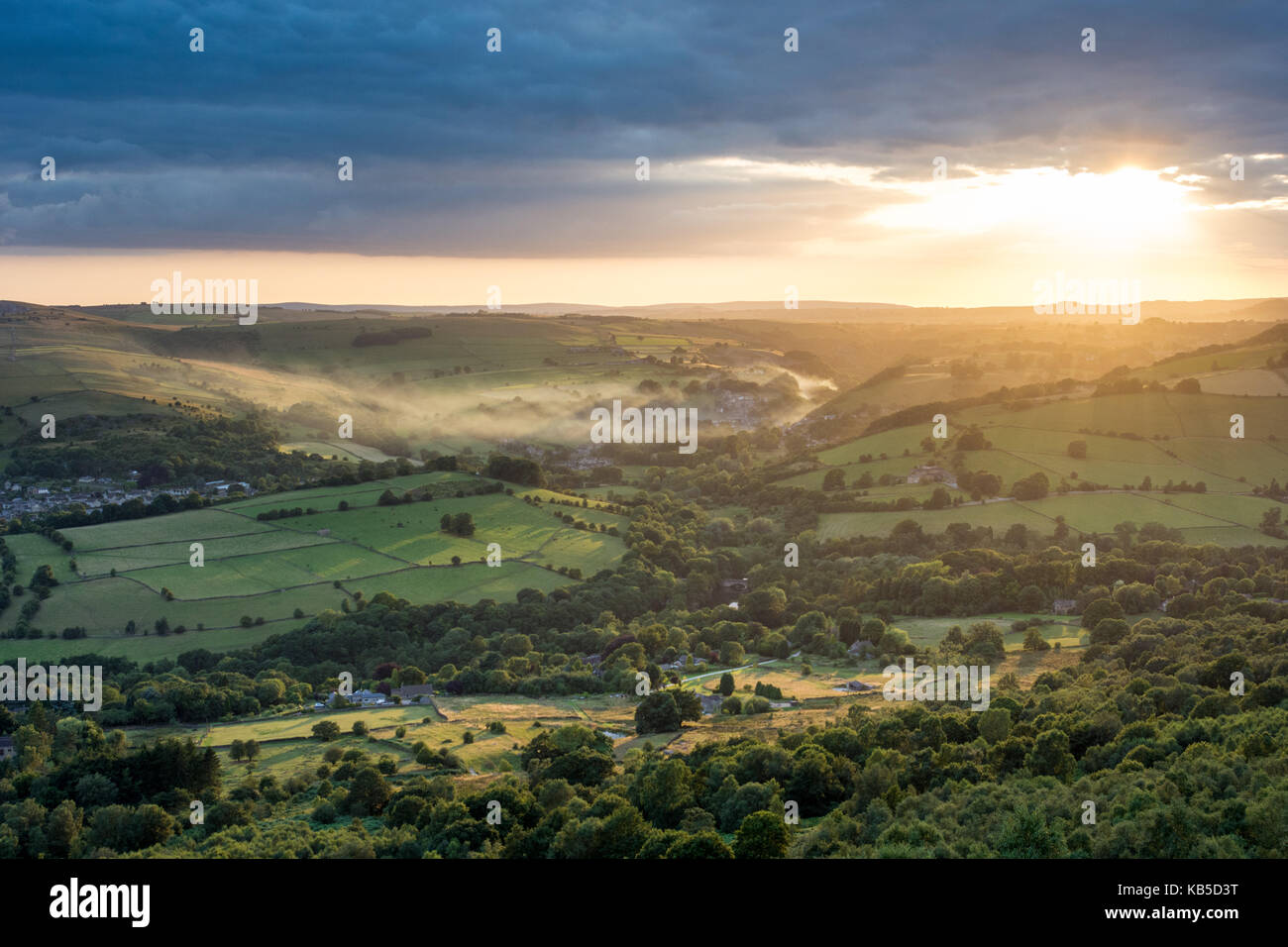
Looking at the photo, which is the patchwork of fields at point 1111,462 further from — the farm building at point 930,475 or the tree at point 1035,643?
the tree at point 1035,643

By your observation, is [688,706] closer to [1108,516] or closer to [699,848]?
[699,848]

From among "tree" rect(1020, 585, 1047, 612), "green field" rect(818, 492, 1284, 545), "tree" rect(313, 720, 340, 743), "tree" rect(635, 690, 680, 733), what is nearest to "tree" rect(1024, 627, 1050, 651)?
"tree" rect(1020, 585, 1047, 612)

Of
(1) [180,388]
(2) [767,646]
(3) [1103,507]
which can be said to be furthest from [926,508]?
(1) [180,388]

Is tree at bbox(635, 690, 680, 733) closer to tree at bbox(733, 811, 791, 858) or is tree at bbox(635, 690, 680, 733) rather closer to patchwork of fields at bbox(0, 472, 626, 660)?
tree at bbox(733, 811, 791, 858)

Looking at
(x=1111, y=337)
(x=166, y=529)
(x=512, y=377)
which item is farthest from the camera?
(x=1111, y=337)

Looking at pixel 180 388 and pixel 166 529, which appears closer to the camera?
pixel 166 529

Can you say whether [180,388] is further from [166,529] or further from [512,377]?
[166,529]
